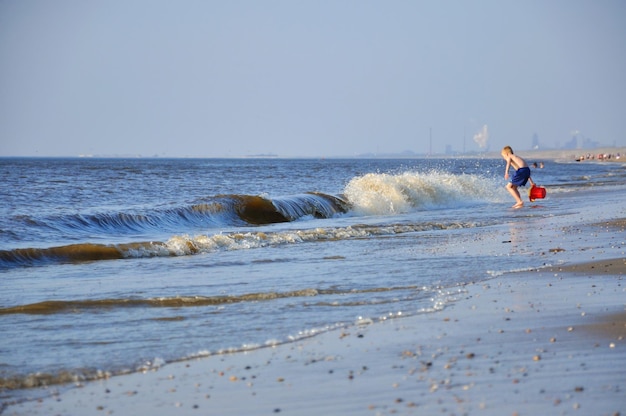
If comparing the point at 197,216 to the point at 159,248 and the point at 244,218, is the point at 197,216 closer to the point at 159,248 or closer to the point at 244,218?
the point at 244,218

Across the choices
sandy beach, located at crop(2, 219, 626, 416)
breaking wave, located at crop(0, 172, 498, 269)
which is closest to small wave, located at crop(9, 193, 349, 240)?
breaking wave, located at crop(0, 172, 498, 269)

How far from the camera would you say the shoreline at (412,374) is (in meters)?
5.23

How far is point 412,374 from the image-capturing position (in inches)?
233

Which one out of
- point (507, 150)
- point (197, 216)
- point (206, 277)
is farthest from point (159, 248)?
point (507, 150)

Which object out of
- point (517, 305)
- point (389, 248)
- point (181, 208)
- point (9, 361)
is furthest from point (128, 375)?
point (181, 208)

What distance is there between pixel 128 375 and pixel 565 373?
3.27 meters

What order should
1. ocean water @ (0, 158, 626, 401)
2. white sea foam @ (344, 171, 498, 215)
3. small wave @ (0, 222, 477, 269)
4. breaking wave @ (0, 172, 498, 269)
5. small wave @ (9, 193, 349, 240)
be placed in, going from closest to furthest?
ocean water @ (0, 158, 626, 401) < small wave @ (0, 222, 477, 269) < breaking wave @ (0, 172, 498, 269) < small wave @ (9, 193, 349, 240) < white sea foam @ (344, 171, 498, 215)

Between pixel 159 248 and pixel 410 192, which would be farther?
pixel 410 192

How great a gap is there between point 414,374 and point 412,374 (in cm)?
1

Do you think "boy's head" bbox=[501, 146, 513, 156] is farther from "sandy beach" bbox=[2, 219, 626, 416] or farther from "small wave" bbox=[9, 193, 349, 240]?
"sandy beach" bbox=[2, 219, 626, 416]

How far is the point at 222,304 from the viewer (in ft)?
30.5

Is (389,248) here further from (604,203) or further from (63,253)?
(604,203)

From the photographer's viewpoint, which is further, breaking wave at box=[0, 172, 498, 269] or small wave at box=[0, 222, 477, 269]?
breaking wave at box=[0, 172, 498, 269]

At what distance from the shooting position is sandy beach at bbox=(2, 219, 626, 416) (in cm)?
523
